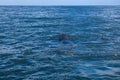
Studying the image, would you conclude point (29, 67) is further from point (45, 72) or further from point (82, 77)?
point (82, 77)

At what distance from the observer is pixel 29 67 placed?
16562 millimetres

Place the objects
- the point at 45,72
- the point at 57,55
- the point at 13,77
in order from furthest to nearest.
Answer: the point at 57,55 → the point at 45,72 → the point at 13,77

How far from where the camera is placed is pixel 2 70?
1580cm

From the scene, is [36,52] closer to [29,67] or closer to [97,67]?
[29,67]

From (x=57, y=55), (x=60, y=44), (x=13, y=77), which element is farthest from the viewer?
(x=60, y=44)

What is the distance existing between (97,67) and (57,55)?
14.4ft

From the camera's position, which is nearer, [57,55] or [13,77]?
[13,77]

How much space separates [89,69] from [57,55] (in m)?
4.47

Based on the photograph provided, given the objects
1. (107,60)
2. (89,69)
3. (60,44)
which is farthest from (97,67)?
(60,44)

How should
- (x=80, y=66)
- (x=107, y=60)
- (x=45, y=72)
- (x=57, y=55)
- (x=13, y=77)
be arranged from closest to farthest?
(x=13, y=77) < (x=45, y=72) < (x=80, y=66) < (x=107, y=60) < (x=57, y=55)

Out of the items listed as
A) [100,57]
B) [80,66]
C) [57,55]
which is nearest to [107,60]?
[100,57]

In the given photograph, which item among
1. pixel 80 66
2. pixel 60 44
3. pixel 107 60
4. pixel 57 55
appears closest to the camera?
pixel 80 66

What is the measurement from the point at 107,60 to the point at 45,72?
5.10 m

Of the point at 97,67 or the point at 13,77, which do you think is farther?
the point at 97,67
